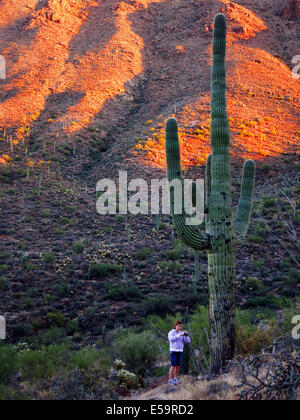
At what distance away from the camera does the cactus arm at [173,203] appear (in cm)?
692

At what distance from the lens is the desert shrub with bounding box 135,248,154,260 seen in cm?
1651

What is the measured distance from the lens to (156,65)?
141ft

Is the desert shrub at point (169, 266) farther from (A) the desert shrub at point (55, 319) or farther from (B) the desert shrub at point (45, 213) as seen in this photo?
(B) the desert shrub at point (45, 213)

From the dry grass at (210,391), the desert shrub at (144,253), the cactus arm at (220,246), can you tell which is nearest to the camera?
the dry grass at (210,391)

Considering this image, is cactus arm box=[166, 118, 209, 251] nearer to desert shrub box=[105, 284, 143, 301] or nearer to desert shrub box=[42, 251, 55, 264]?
desert shrub box=[105, 284, 143, 301]

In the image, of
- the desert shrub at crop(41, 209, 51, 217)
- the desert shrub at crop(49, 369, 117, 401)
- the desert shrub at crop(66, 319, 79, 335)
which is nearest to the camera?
the desert shrub at crop(49, 369, 117, 401)

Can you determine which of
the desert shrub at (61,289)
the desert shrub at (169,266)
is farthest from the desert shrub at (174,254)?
the desert shrub at (61,289)

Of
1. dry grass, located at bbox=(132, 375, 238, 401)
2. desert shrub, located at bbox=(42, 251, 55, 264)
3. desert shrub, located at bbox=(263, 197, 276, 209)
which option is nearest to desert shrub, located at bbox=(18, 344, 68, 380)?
dry grass, located at bbox=(132, 375, 238, 401)

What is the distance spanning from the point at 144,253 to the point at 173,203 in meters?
9.66

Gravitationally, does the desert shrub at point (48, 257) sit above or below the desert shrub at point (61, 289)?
above

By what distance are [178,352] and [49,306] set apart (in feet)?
22.3

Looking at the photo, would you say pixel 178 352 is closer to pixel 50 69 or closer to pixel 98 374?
pixel 98 374

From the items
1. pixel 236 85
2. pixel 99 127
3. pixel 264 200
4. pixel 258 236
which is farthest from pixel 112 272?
pixel 236 85

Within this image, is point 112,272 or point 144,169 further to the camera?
point 144,169
